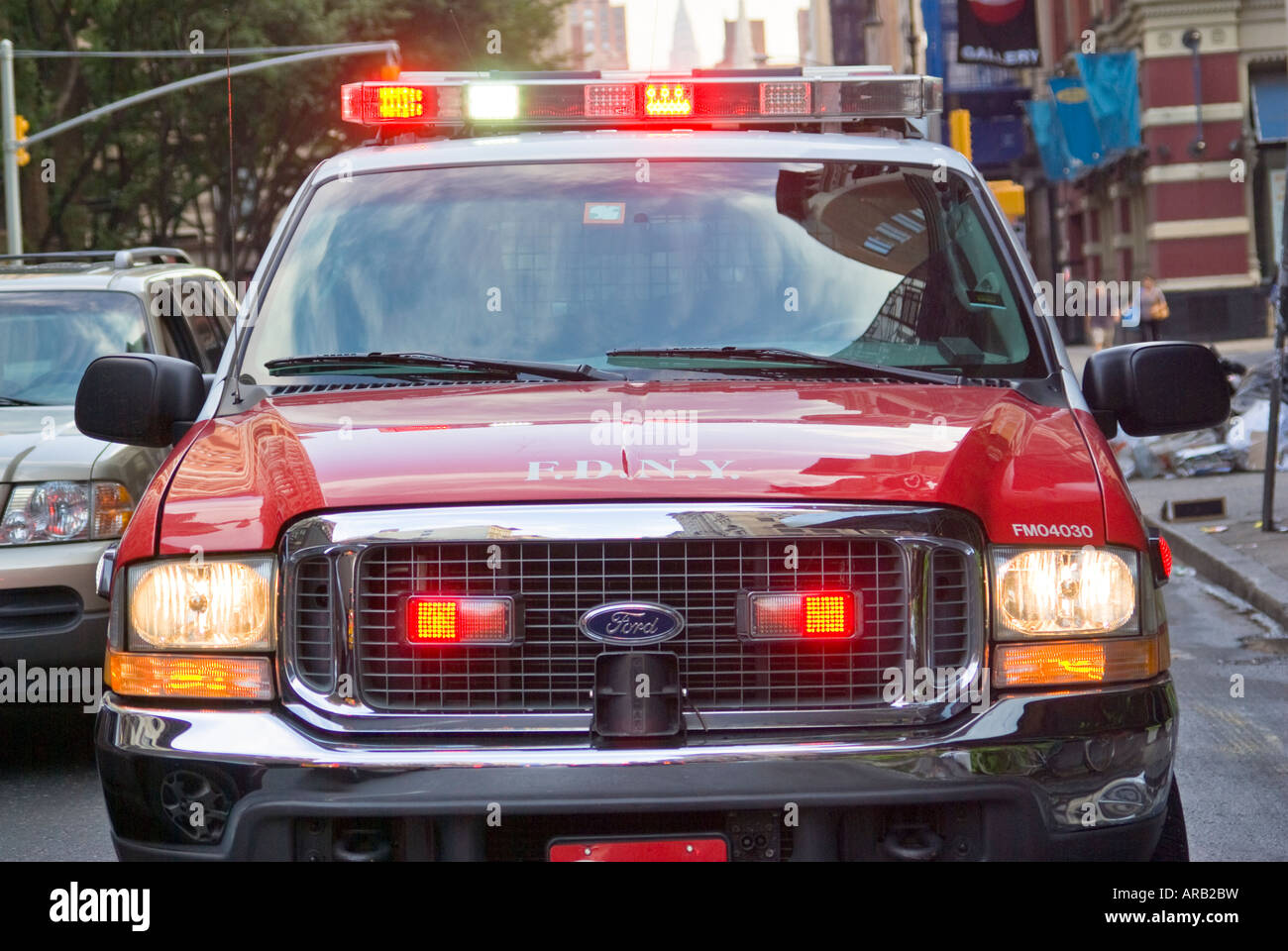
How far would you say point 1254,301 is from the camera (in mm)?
36375

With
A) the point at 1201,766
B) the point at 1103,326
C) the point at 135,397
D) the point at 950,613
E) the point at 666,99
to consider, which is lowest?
→ the point at 1201,766

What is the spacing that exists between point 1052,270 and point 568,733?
47949mm

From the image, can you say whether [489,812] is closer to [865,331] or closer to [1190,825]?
[865,331]

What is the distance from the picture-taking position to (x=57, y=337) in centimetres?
826

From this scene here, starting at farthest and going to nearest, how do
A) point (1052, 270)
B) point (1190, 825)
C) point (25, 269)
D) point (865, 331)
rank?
point (1052, 270) < point (25, 269) < point (1190, 825) < point (865, 331)

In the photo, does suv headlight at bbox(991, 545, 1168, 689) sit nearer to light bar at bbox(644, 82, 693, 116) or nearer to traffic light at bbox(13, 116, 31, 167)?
light bar at bbox(644, 82, 693, 116)

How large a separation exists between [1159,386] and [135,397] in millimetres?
2328

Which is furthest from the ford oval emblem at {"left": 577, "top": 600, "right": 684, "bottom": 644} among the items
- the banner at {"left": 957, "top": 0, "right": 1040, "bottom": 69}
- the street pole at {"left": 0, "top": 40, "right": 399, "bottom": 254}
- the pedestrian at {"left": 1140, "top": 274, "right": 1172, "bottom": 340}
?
the banner at {"left": 957, "top": 0, "right": 1040, "bottom": 69}

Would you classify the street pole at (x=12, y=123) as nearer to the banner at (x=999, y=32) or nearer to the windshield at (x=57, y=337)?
the banner at (x=999, y=32)

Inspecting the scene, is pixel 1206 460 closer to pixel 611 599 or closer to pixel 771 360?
pixel 771 360

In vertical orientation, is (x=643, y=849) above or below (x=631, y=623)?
below

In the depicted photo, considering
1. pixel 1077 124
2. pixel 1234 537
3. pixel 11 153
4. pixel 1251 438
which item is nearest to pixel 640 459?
pixel 1234 537

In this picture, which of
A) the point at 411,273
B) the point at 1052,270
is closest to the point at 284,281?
the point at 411,273

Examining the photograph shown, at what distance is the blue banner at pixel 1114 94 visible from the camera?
35594 mm
